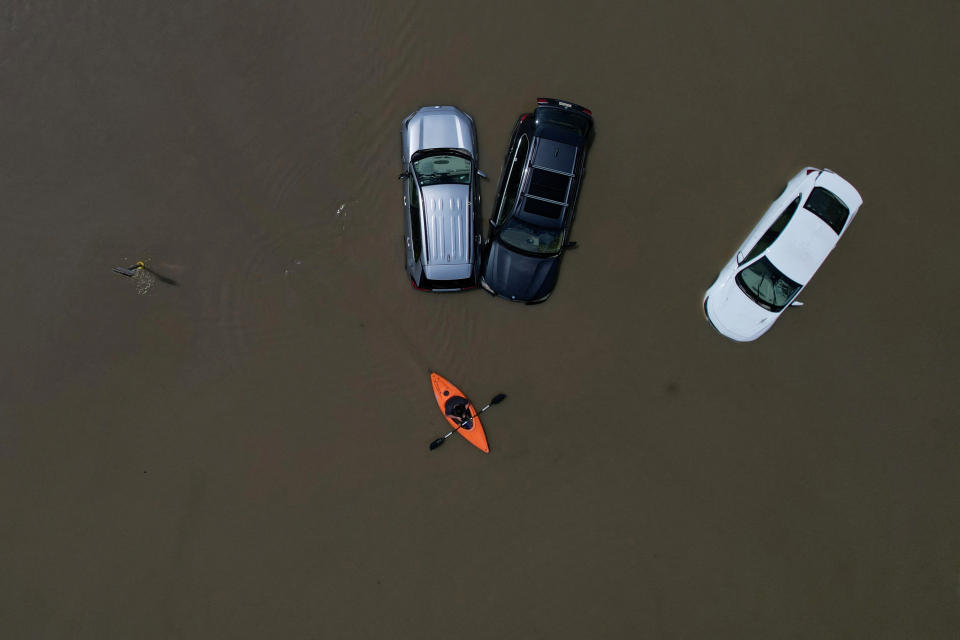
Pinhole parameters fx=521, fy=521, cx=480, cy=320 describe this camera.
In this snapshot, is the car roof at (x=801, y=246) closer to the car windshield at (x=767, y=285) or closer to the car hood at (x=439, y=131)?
the car windshield at (x=767, y=285)

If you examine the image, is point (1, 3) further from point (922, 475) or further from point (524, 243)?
point (922, 475)

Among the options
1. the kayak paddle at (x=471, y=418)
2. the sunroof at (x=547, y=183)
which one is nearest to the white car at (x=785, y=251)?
the sunroof at (x=547, y=183)

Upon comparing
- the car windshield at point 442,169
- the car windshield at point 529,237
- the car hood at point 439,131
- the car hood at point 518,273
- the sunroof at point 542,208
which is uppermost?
the car hood at point 439,131

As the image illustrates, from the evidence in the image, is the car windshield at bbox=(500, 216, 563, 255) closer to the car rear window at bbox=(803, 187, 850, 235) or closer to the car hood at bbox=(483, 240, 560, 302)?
the car hood at bbox=(483, 240, 560, 302)

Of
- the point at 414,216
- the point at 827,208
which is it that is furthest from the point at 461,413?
the point at 827,208

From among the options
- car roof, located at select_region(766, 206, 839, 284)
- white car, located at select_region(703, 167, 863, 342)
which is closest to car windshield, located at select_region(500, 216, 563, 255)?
white car, located at select_region(703, 167, 863, 342)
